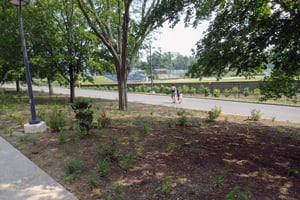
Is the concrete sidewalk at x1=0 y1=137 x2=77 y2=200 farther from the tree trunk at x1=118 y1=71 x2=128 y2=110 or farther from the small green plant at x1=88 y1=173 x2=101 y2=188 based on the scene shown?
the tree trunk at x1=118 y1=71 x2=128 y2=110

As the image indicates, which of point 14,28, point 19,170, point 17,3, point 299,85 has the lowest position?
point 19,170

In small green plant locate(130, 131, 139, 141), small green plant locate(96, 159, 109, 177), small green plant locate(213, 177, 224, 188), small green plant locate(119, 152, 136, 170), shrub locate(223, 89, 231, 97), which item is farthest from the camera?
shrub locate(223, 89, 231, 97)

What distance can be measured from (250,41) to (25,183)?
5.20 metres

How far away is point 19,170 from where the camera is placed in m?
4.03

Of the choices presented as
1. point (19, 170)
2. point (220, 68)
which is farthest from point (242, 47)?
point (19, 170)

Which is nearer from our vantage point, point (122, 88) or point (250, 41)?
point (250, 41)

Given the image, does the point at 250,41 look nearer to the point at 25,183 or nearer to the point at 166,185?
the point at 166,185

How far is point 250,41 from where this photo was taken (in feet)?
15.3

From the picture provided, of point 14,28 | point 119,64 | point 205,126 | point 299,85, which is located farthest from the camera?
point 14,28

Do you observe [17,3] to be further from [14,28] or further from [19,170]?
[14,28]

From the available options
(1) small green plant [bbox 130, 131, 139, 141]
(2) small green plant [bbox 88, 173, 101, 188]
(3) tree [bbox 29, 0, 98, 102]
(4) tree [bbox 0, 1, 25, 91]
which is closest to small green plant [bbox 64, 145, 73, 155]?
→ (2) small green plant [bbox 88, 173, 101, 188]

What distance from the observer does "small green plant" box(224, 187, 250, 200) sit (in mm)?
2732

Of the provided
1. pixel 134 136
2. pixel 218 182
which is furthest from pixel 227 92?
pixel 218 182

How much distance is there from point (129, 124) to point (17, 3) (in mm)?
5072
